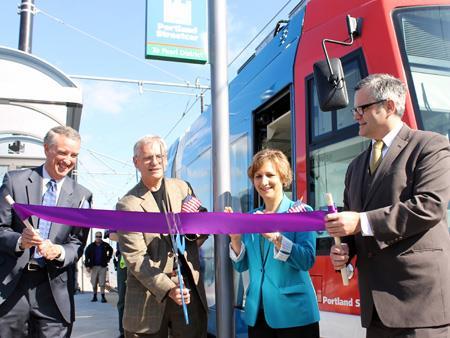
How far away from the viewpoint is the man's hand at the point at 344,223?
2.23 m

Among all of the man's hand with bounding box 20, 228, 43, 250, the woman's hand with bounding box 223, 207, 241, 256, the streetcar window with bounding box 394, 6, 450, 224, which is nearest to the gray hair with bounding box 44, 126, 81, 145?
the man's hand with bounding box 20, 228, 43, 250

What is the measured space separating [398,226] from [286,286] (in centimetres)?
88

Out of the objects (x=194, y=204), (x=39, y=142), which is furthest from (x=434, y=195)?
(x=39, y=142)

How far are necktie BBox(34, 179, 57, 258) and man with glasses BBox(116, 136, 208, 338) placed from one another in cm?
44

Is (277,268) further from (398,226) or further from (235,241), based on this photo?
(398,226)

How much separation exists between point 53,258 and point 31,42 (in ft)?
27.0

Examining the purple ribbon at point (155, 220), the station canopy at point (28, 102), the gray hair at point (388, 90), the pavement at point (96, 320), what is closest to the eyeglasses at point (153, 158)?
the purple ribbon at point (155, 220)

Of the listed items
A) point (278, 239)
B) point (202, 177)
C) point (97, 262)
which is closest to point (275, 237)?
point (278, 239)

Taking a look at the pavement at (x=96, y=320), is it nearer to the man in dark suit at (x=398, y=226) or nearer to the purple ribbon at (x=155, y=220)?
the purple ribbon at (x=155, y=220)

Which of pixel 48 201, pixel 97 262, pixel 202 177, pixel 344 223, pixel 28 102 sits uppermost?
pixel 28 102

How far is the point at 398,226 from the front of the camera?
Answer: 2168 mm

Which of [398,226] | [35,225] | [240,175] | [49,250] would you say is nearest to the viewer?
[398,226]

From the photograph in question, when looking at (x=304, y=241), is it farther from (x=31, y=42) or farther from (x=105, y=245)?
(x=105, y=245)

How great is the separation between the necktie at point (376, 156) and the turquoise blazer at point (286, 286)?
589 millimetres
